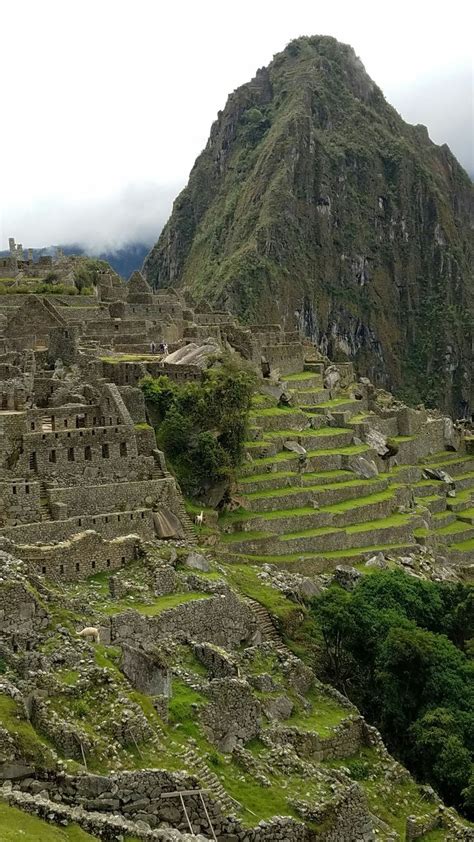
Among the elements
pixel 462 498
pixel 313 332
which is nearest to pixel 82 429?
pixel 462 498

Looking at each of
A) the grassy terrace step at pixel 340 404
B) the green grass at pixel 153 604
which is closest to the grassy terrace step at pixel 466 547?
the grassy terrace step at pixel 340 404

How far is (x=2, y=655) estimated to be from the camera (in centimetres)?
1552

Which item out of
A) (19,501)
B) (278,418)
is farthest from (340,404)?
(19,501)

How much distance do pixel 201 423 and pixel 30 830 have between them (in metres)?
18.3

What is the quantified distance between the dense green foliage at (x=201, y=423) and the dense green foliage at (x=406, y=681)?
5574 millimetres

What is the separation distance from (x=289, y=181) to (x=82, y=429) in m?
180

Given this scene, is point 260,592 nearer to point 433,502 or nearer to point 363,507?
point 363,507

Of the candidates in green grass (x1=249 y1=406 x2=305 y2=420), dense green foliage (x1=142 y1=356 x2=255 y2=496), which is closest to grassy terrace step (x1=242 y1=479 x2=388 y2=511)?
dense green foliage (x1=142 y1=356 x2=255 y2=496)

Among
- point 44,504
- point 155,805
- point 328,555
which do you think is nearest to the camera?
point 155,805

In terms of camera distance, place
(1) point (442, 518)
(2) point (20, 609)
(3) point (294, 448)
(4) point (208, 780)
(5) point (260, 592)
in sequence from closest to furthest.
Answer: (4) point (208, 780) → (2) point (20, 609) → (5) point (260, 592) → (3) point (294, 448) → (1) point (442, 518)

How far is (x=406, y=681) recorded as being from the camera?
2272cm

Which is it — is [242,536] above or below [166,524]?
below

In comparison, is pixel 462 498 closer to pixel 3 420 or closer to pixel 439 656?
pixel 439 656

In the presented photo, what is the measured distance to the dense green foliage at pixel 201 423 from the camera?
28.8 metres
